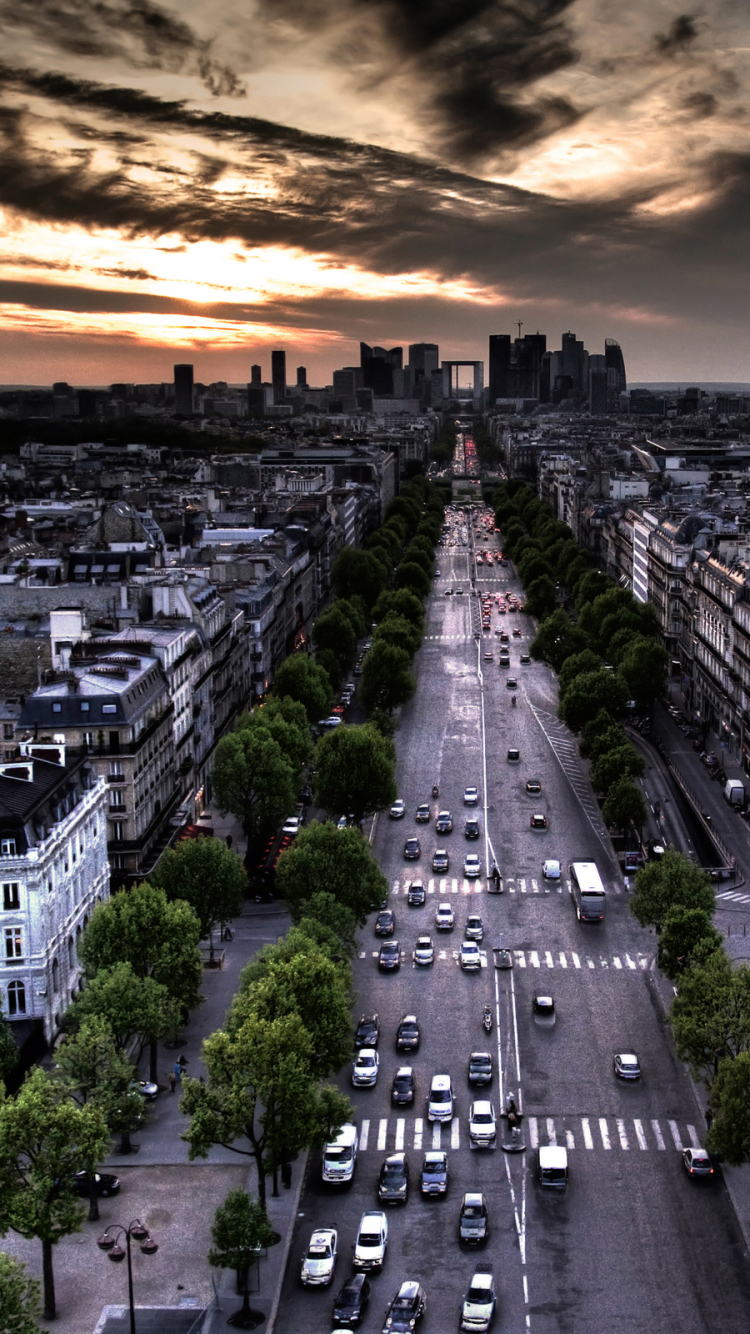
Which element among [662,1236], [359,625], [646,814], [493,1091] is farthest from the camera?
[359,625]

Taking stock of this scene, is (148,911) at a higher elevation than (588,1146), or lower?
higher

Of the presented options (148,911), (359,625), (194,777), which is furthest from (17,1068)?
(359,625)

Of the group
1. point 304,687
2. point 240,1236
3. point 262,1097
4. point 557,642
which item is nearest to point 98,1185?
point 262,1097

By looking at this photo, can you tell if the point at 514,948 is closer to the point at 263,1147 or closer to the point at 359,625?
the point at 263,1147

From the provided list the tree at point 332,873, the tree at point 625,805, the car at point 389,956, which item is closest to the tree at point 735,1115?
the tree at point 332,873

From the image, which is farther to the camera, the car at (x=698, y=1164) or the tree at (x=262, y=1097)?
the car at (x=698, y=1164)

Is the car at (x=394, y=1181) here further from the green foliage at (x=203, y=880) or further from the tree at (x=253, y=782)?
the tree at (x=253, y=782)
